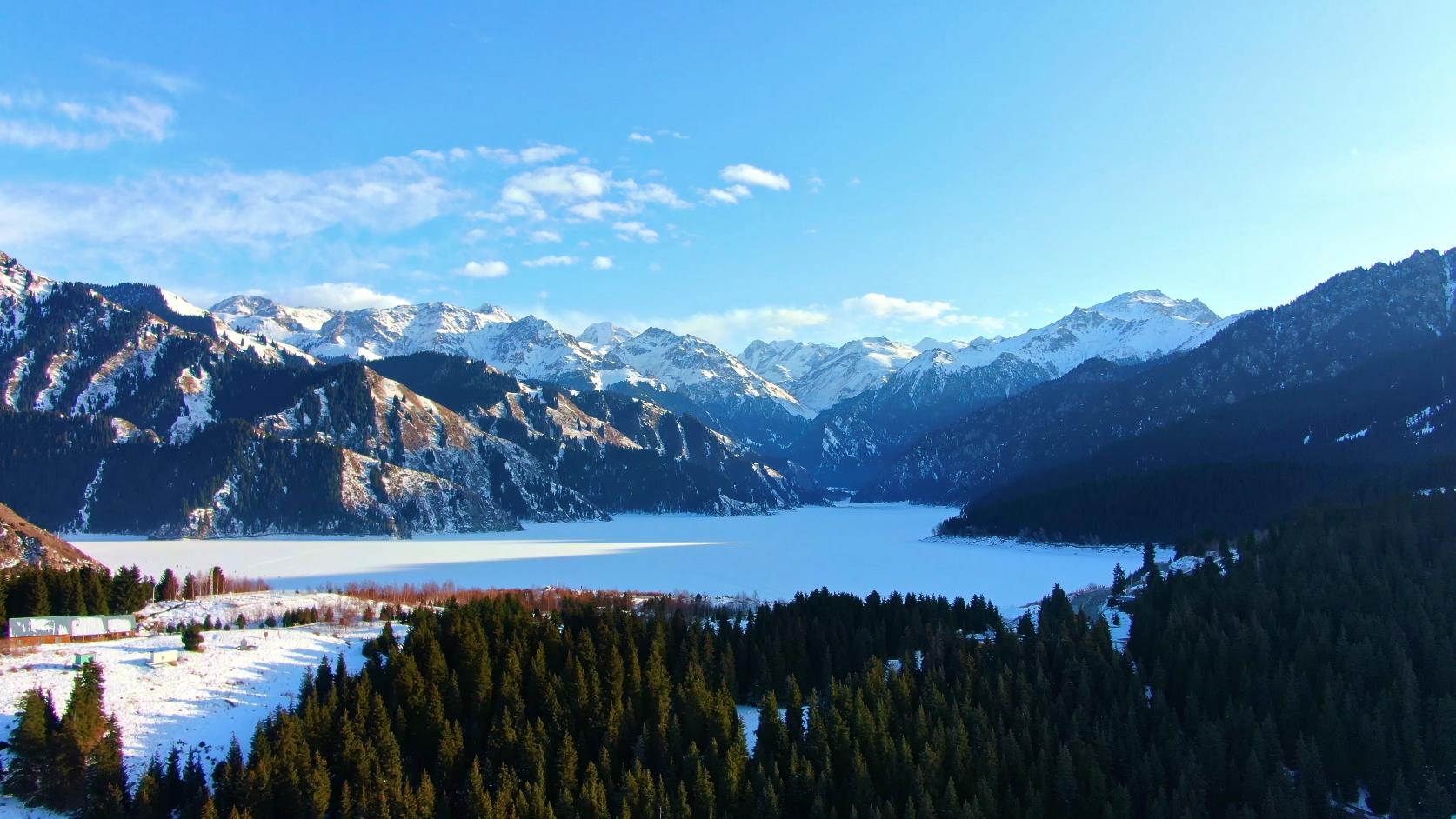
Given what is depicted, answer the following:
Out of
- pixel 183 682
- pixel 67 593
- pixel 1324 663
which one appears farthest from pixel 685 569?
pixel 183 682

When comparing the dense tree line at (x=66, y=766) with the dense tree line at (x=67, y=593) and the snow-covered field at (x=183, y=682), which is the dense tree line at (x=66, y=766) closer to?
the snow-covered field at (x=183, y=682)

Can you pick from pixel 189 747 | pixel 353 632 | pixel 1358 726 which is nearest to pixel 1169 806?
pixel 1358 726

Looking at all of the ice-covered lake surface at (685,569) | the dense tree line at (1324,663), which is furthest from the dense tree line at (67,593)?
the dense tree line at (1324,663)

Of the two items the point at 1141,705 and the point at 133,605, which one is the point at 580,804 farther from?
the point at 133,605

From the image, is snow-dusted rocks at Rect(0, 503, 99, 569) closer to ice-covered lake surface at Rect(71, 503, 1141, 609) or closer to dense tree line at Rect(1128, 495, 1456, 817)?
ice-covered lake surface at Rect(71, 503, 1141, 609)

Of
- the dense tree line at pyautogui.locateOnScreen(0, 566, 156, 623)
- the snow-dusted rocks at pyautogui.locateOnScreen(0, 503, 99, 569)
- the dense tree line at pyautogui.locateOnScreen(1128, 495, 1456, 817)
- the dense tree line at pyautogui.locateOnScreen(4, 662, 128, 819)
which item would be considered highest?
the snow-dusted rocks at pyautogui.locateOnScreen(0, 503, 99, 569)

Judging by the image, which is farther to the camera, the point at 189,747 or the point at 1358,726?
the point at 1358,726

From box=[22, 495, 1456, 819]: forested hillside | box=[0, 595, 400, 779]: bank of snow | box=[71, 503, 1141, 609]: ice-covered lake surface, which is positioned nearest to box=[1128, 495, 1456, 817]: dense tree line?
box=[22, 495, 1456, 819]: forested hillside

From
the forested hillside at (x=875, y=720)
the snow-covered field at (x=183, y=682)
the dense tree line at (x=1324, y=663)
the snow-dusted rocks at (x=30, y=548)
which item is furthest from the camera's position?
the snow-dusted rocks at (x=30, y=548)
